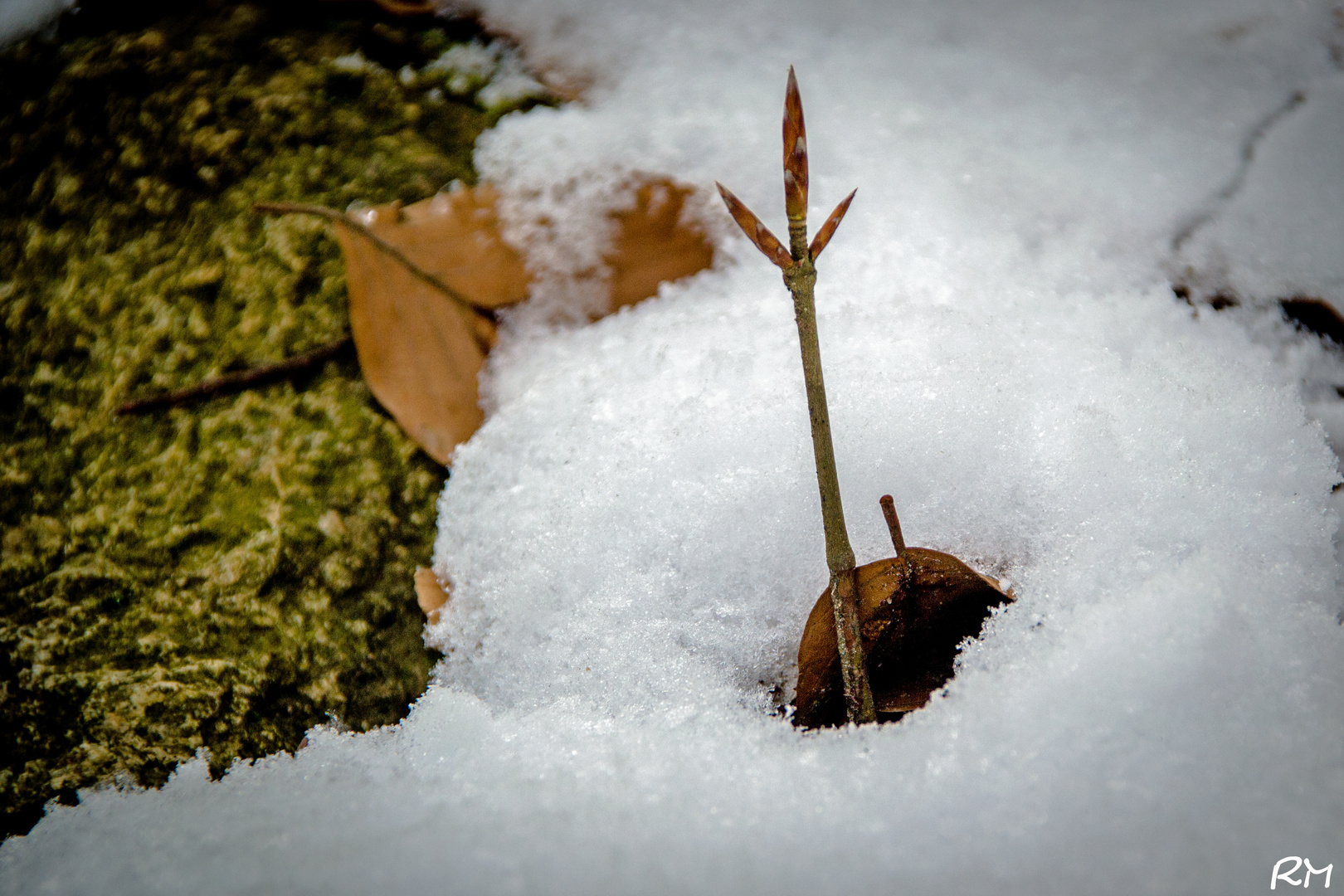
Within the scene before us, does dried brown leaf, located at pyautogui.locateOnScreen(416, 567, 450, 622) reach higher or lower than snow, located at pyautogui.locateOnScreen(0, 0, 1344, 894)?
lower

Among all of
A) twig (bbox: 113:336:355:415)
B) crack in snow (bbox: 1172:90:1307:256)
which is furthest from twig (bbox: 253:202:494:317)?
crack in snow (bbox: 1172:90:1307:256)

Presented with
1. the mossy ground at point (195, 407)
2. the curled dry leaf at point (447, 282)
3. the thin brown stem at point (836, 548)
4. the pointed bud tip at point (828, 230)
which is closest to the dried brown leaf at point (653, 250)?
the curled dry leaf at point (447, 282)

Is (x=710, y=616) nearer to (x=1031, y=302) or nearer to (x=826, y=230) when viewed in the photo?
(x=826, y=230)

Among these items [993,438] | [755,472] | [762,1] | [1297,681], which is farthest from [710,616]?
[762,1]

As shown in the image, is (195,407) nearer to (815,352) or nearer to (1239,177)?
(815,352)


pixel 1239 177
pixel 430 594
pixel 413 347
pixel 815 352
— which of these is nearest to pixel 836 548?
pixel 815 352

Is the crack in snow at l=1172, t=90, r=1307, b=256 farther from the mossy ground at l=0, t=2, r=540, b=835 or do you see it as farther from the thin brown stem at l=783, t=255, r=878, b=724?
the mossy ground at l=0, t=2, r=540, b=835

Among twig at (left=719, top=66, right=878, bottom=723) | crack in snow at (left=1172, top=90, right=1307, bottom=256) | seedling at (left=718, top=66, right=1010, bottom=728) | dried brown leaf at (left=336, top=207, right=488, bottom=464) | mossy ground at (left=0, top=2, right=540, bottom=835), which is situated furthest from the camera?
crack in snow at (left=1172, top=90, right=1307, bottom=256)

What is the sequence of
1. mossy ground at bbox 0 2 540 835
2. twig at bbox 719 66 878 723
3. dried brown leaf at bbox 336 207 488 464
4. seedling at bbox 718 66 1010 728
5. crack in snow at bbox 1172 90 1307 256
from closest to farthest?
twig at bbox 719 66 878 723 → seedling at bbox 718 66 1010 728 → mossy ground at bbox 0 2 540 835 → dried brown leaf at bbox 336 207 488 464 → crack in snow at bbox 1172 90 1307 256
